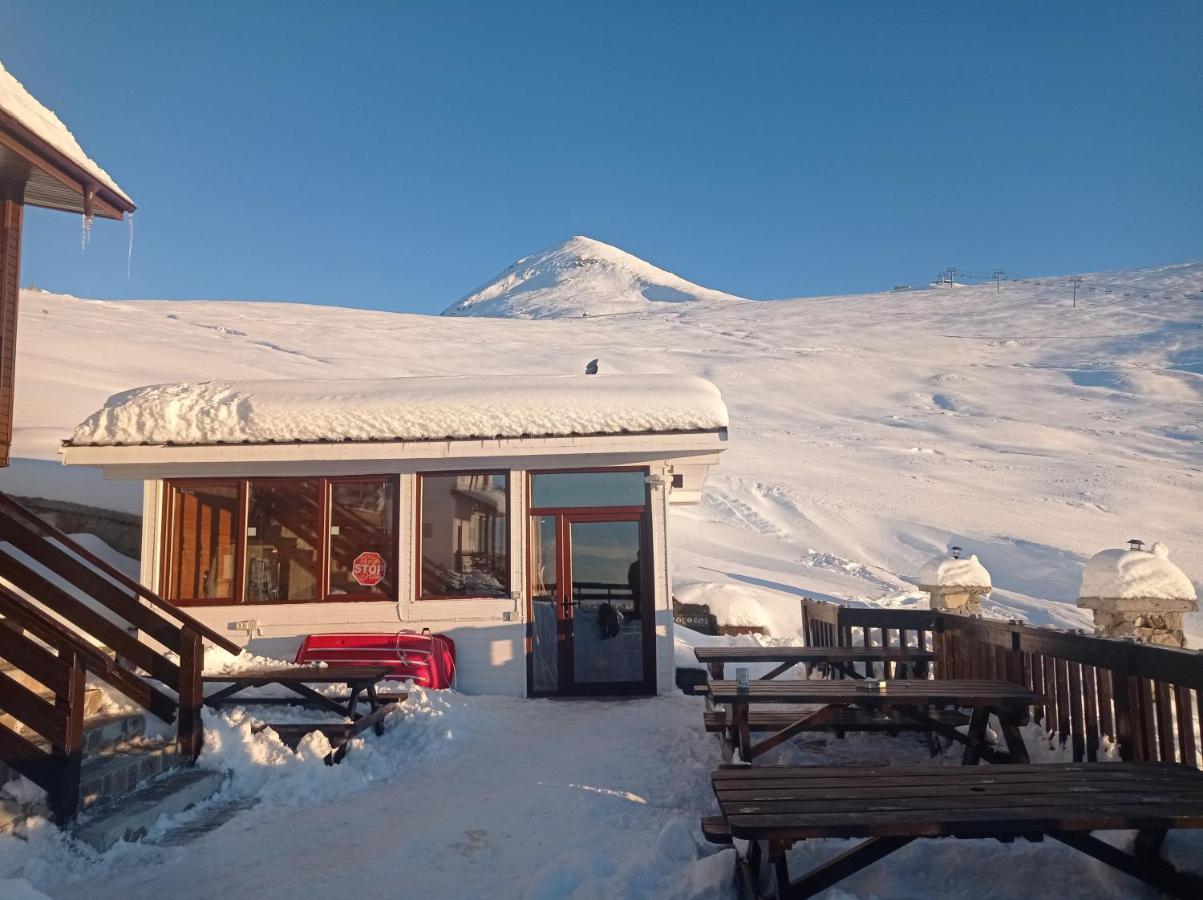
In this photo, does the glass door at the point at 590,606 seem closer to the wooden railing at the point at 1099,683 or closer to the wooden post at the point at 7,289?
the wooden railing at the point at 1099,683

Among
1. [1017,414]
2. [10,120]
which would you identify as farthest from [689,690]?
[1017,414]

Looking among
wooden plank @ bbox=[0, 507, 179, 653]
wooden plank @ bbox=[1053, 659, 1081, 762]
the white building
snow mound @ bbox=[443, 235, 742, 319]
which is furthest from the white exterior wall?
snow mound @ bbox=[443, 235, 742, 319]

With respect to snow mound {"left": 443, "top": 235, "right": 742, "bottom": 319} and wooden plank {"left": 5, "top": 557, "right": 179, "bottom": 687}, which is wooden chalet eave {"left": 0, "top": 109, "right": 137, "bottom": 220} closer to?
wooden plank {"left": 5, "top": 557, "right": 179, "bottom": 687}

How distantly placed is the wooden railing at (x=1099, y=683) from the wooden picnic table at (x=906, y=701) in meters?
0.23

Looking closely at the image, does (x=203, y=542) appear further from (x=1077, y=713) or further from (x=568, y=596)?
(x=1077, y=713)

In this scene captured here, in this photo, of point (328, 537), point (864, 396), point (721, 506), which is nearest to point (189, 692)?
point (328, 537)

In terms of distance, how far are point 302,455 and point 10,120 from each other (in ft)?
15.3

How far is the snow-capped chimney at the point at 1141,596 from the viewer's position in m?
9.48

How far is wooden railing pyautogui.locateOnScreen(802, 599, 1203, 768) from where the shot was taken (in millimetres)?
4691

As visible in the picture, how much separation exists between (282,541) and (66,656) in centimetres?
602

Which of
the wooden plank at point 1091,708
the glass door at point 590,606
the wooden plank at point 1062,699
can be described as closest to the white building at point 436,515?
the glass door at point 590,606

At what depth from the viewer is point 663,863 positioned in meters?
4.68

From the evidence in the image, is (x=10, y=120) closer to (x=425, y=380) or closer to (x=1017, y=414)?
(x=425, y=380)

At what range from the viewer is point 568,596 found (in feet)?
35.5
